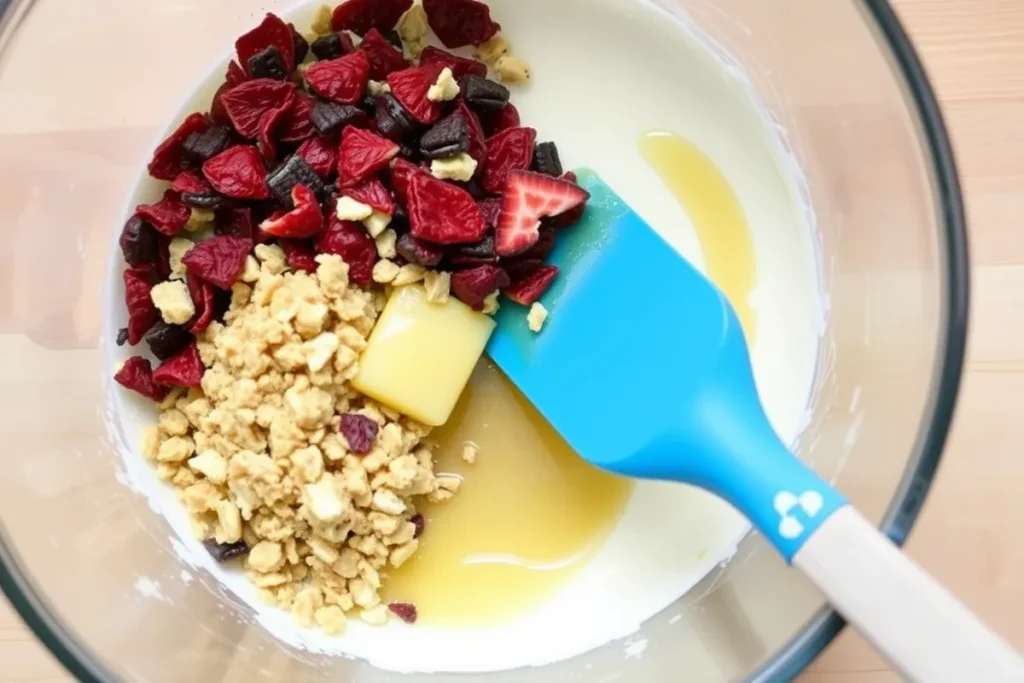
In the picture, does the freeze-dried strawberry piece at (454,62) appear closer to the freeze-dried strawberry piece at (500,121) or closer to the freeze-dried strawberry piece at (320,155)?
the freeze-dried strawberry piece at (500,121)

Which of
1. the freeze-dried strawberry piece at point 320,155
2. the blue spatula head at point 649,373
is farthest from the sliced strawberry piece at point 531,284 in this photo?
the freeze-dried strawberry piece at point 320,155

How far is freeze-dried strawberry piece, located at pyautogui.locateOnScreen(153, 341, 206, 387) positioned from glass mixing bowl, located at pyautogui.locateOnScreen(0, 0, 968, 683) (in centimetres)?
17

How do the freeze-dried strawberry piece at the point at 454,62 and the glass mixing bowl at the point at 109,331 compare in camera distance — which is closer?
the glass mixing bowl at the point at 109,331

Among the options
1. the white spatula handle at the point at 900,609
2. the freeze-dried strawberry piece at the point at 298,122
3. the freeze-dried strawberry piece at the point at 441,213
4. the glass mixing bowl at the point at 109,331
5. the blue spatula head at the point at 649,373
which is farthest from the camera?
the freeze-dried strawberry piece at the point at 298,122

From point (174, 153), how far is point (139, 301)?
0.28 m

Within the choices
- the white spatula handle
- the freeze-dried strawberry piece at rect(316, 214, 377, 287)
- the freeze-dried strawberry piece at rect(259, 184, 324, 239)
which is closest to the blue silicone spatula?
the white spatula handle

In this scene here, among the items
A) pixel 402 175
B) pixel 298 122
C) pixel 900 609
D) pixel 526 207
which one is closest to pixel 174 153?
pixel 298 122

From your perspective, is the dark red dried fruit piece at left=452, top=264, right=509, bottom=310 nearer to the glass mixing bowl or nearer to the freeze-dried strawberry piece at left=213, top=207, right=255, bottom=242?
the freeze-dried strawberry piece at left=213, top=207, right=255, bottom=242

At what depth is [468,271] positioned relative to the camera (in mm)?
1590

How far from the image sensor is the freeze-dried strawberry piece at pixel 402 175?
5.19ft

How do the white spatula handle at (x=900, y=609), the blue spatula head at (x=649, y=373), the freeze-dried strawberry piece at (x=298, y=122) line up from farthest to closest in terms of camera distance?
the freeze-dried strawberry piece at (x=298, y=122)
the blue spatula head at (x=649, y=373)
the white spatula handle at (x=900, y=609)

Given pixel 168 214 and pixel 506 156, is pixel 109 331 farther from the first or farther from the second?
pixel 506 156

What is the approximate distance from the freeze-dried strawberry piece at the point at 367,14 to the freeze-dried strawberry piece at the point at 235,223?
0.41 metres

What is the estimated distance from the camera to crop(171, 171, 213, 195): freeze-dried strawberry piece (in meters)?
1.62
